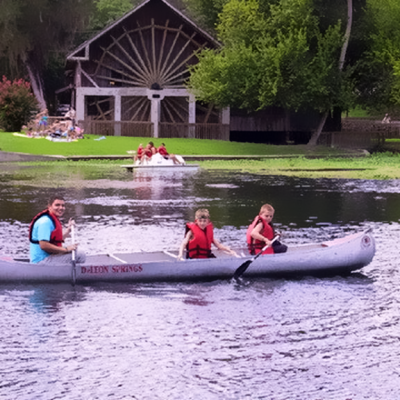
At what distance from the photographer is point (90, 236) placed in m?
18.3

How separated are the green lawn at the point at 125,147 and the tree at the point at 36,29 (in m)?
13.3

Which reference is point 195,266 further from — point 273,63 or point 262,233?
point 273,63

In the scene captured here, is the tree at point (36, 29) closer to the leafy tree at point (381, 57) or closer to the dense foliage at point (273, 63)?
the dense foliage at point (273, 63)

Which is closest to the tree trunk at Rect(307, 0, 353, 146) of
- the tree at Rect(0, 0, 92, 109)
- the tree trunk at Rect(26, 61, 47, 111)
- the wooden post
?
the wooden post

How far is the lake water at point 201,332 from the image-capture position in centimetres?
879

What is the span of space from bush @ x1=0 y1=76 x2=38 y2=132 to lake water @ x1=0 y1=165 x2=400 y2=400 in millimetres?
33416

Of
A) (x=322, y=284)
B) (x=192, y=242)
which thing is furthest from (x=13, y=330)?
(x=322, y=284)

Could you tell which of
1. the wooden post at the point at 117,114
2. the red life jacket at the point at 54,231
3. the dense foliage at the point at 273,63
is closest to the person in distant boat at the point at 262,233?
the red life jacket at the point at 54,231

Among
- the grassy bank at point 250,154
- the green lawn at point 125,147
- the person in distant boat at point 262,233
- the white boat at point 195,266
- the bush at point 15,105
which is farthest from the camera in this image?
the bush at point 15,105

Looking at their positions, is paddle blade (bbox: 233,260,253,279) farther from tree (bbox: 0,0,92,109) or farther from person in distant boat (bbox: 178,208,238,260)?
tree (bbox: 0,0,92,109)

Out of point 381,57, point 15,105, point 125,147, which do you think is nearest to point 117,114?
point 15,105

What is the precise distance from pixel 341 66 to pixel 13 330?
46.5 metres

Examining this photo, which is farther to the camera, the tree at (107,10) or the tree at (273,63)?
the tree at (107,10)

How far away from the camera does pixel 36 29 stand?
66.1 metres
